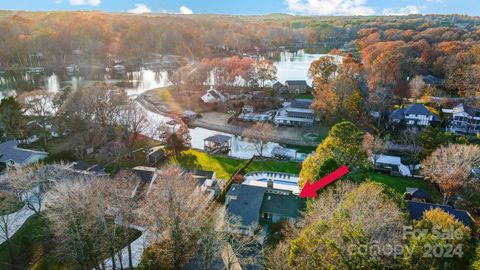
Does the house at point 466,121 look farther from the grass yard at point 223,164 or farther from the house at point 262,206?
the house at point 262,206

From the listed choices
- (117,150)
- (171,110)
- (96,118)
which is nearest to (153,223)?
(117,150)

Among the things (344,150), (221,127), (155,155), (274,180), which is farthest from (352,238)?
(221,127)

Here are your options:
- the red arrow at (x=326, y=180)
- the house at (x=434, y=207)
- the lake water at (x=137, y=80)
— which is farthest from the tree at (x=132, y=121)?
the house at (x=434, y=207)

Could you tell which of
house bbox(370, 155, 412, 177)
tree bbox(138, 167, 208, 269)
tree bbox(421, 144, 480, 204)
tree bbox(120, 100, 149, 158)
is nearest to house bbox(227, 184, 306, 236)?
tree bbox(138, 167, 208, 269)

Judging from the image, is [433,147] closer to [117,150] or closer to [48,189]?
[117,150]

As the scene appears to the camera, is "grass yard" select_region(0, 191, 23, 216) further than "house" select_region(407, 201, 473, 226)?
Yes

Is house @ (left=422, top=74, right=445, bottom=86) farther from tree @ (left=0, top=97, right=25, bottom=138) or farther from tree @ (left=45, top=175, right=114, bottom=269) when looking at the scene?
tree @ (left=0, top=97, right=25, bottom=138)

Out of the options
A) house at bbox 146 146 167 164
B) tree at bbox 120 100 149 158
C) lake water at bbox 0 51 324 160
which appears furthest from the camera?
lake water at bbox 0 51 324 160
